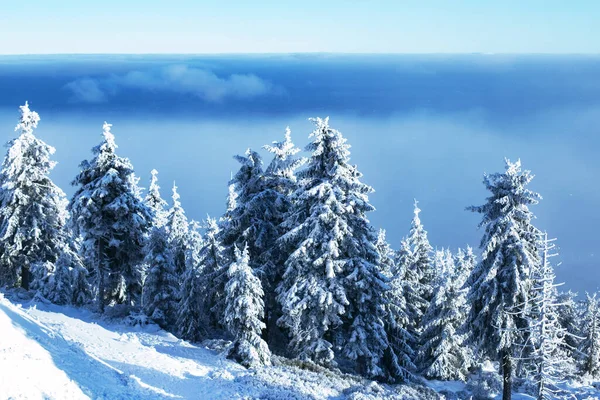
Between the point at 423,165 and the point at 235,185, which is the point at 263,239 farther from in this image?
the point at 423,165

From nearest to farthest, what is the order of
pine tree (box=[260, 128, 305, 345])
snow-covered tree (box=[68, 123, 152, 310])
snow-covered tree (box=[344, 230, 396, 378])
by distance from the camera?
1. snow-covered tree (box=[344, 230, 396, 378])
2. pine tree (box=[260, 128, 305, 345])
3. snow-covered tree (box=[68, 123, 152, 310])

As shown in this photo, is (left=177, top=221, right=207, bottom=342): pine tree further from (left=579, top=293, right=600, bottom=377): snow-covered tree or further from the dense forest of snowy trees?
(left=579, top=293, right=600, bottom=377): snow-covered tree

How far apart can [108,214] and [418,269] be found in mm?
24144

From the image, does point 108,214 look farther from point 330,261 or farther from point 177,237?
point 330,261

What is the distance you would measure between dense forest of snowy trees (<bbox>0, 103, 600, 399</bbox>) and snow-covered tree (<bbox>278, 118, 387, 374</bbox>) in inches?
2.7

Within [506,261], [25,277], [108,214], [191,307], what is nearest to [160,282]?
[191,307]

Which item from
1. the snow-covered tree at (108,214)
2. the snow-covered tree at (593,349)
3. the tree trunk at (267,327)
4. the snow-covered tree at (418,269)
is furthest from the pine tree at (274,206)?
the snow-covered tree at (593,349)

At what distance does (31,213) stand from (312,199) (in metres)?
19.1

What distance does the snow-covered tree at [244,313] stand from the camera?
73.6 feet

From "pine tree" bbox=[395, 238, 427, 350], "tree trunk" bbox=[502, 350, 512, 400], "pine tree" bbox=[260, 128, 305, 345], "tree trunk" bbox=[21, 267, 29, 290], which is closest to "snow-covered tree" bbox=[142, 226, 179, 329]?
"pine tree" bbox=[260, 128, 305, 345]

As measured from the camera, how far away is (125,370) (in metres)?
19.9

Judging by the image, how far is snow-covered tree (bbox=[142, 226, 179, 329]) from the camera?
2970 cm

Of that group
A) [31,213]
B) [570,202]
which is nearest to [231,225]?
[31,213]

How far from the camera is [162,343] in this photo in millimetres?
24688
